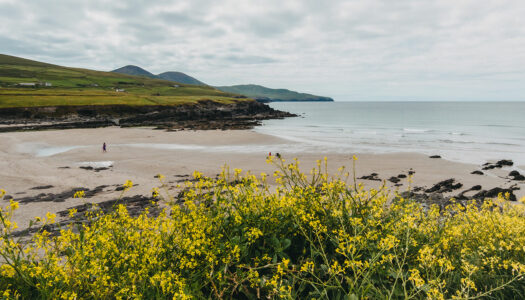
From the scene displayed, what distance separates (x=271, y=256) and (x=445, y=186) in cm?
2399

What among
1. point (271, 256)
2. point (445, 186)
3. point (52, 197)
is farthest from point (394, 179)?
point (52, 197)

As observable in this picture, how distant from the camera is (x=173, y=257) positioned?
3250mm

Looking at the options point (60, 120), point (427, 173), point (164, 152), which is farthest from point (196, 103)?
point (427, 173)

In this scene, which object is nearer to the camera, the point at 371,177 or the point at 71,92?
the point at 371,177

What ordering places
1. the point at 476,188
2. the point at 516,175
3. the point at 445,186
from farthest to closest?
the point at 516,175 → the point at 445,186 → the point at 476,188

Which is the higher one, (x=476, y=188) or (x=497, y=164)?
(x=497, y=164)

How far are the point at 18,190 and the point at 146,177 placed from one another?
29.2 ft

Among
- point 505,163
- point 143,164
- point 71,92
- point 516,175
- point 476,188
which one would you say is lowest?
point 143,164

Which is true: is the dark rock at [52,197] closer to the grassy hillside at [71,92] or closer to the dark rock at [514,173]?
the dark rock at [514,173]

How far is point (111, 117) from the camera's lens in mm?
73625

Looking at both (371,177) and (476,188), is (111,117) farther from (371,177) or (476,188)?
(476,188)

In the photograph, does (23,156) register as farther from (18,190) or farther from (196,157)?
(196,157)

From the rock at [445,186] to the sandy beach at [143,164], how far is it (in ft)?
1.68

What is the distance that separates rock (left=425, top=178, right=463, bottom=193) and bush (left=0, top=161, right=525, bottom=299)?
19143 millimetres
